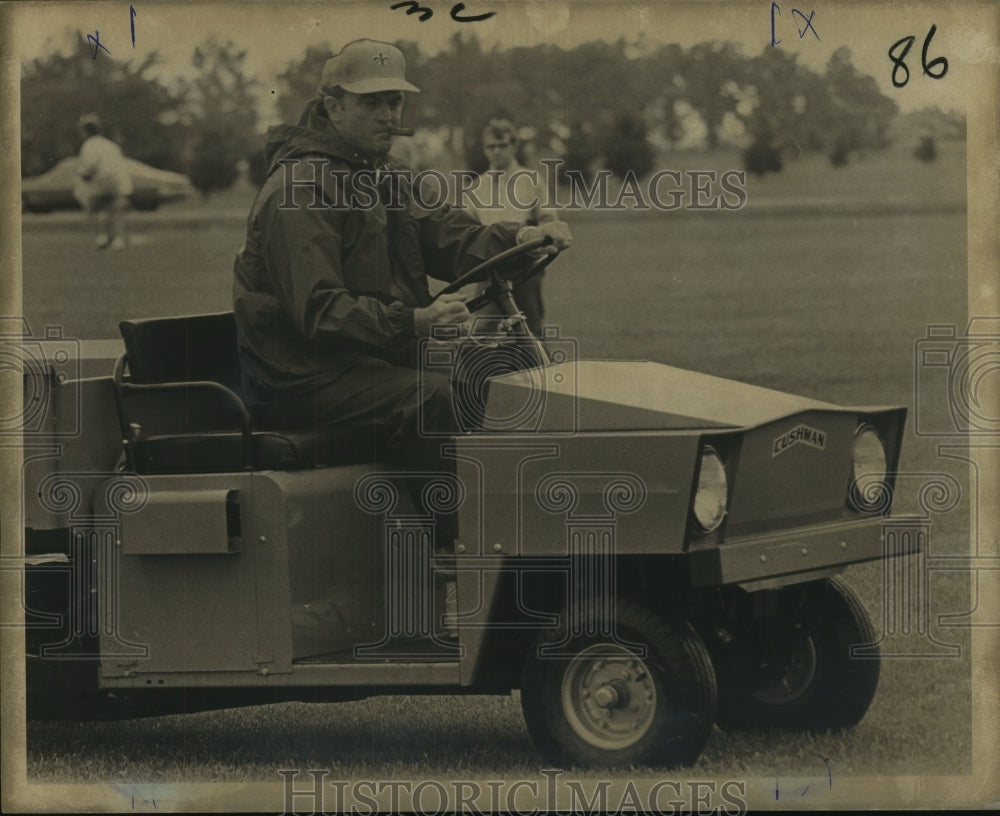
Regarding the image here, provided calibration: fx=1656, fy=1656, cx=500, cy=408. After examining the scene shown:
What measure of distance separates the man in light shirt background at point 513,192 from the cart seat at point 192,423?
3.03 ft

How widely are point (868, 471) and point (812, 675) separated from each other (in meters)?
0.77

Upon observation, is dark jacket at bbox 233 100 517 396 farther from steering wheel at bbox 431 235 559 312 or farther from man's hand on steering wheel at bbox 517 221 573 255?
man's hand on steering wheel at bbox 517 221 573 255

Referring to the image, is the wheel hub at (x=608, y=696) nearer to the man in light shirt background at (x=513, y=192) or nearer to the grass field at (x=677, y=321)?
the grass field at (x=677, y=321)

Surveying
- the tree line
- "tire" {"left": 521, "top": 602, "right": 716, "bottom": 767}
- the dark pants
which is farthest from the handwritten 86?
"tire" {"left": 521, "top": 602, "right": 716, "bottom": 767}

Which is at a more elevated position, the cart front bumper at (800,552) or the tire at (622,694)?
the cart front bumper at (800,552)

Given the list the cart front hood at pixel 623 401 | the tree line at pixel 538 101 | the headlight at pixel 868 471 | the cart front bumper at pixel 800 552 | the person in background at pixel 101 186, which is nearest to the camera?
the cart front bumper at pixel 800 552

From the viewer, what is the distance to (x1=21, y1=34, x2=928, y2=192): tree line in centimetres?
619

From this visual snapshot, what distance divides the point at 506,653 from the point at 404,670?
0.34 metres

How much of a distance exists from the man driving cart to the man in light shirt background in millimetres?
208

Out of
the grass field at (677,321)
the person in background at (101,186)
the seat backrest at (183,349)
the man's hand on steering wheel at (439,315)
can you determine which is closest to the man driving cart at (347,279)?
the man's hand on steering wheel at (439,315)

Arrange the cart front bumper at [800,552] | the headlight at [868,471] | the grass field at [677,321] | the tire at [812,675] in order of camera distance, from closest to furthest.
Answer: the cart front bumper at [800,552] → the headlight at [868,471] → the tire at [812,675] → the grass field at [677,321]

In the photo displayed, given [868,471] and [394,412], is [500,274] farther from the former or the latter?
[868,471]

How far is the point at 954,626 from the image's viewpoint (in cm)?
616

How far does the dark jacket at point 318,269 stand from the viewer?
5566 millimetres
